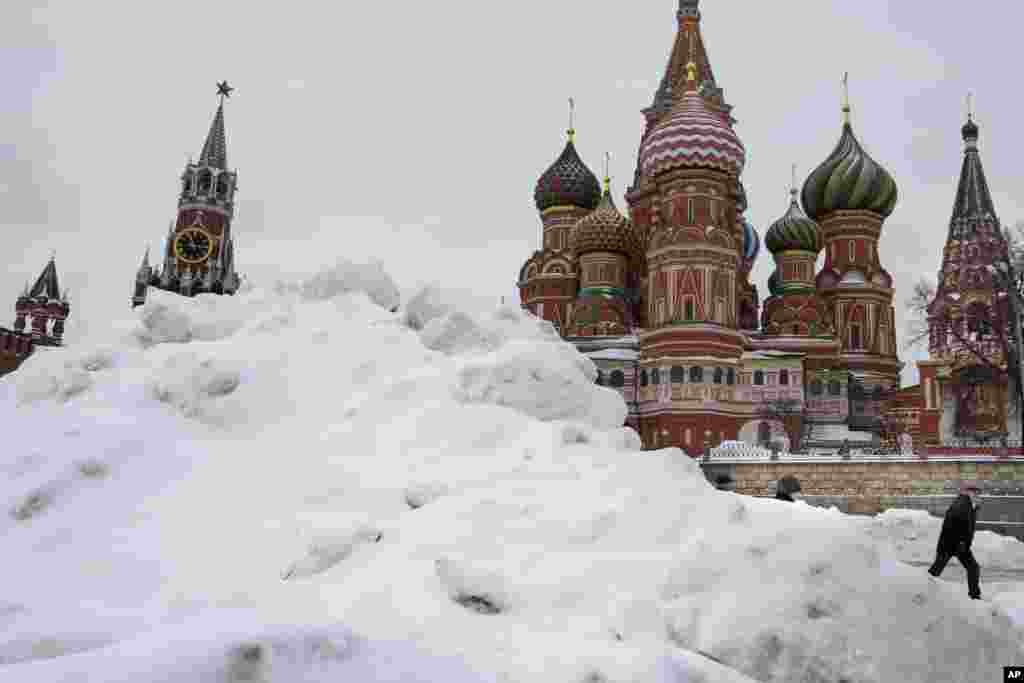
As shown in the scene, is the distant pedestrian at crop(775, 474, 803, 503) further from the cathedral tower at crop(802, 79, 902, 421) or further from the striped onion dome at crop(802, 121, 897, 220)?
the striped onion dome at crop(802, 121, 897, 220)

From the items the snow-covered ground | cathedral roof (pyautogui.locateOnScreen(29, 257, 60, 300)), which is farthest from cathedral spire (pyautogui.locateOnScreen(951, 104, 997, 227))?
cathedral roof (pyautogui.locateOnScreen(29, 257, 60, 300))

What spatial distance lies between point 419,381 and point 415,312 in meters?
2.95

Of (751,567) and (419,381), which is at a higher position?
(419,381)

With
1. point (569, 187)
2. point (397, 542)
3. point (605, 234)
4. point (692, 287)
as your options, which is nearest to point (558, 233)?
point (569, 187)

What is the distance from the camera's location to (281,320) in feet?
37.7

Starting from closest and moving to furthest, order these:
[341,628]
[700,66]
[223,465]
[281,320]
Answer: [341,628] → [223,465] → [281,320] → [700,66]

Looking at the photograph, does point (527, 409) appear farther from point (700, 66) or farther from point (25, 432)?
point (700, 66)

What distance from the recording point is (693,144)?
103 ft

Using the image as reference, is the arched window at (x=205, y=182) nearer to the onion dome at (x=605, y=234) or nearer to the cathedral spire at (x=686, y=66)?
the onion dome at (x=605, y=234)

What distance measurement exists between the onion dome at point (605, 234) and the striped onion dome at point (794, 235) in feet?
22.9

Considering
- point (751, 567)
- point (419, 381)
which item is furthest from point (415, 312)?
point (751, 567)

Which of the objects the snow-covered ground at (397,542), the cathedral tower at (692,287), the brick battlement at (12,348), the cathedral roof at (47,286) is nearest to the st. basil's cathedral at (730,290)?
the cathedral tower at (692,287)

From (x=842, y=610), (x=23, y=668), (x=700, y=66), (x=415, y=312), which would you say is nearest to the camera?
(x=23, y=668)

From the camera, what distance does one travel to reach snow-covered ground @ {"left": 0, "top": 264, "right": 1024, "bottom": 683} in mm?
3636
